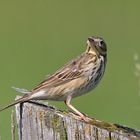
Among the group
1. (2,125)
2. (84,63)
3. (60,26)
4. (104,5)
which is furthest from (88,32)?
(84,63)

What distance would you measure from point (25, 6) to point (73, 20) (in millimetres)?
2130

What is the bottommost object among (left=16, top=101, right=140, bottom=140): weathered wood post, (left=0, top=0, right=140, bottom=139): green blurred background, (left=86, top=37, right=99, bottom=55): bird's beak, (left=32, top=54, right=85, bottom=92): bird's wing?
(left=16, top=101, right=140, bottom=140): weathered wood post

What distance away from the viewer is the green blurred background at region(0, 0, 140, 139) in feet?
40.5

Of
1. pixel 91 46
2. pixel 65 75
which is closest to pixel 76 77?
pixel 65 75

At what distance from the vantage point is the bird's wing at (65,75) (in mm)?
7480

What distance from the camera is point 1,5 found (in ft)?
67.6

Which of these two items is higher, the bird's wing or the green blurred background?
the green blurred background

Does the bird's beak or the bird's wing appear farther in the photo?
the bird's beak

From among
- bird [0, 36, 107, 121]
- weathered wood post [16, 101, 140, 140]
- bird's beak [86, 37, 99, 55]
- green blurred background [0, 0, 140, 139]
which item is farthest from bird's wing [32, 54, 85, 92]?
green blurred background [0, 0, 140, 139]

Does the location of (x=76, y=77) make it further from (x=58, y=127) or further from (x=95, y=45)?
(x=58, y=127)

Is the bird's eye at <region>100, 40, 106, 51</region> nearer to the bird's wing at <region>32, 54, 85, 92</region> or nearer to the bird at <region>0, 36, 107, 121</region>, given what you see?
the bird at <region>0, 36, 107, 121</region>

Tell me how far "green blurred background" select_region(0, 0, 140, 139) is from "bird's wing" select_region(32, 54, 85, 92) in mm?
2159

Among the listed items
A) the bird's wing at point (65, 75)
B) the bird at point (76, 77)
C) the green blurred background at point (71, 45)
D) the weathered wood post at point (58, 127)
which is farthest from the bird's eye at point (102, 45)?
the weathered wood post at point (58, 127)

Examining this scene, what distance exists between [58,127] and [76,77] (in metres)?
2.40
